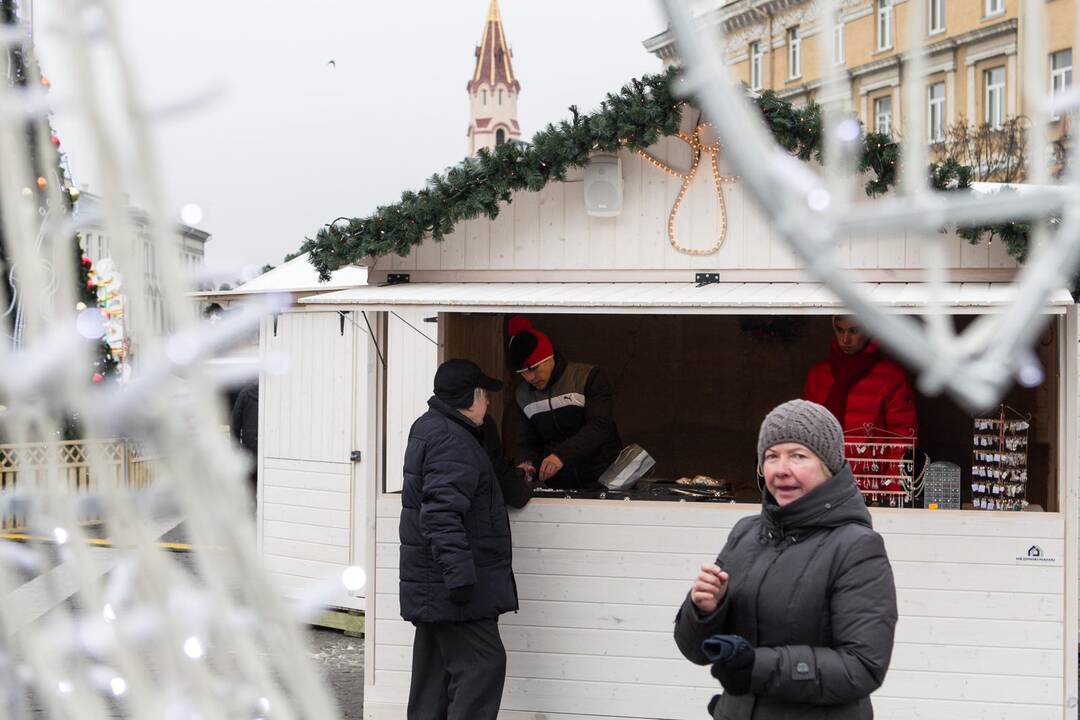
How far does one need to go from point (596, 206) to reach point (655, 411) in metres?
2.86

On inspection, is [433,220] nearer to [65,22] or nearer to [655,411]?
[655,411]

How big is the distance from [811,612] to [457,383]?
9.25ft

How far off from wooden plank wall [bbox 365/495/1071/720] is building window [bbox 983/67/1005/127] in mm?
28592

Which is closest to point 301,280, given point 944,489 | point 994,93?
point 944,489

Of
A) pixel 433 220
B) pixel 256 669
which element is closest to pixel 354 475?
pixel 433 220

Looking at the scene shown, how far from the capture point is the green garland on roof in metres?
6.17

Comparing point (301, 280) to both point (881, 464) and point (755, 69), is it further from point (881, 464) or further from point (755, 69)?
point (755, 69)

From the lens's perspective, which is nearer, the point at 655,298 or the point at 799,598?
the point at 799,598

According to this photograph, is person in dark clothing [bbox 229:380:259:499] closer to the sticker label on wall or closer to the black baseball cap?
the black baseball cap

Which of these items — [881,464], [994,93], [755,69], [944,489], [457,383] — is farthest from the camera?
[755,69]

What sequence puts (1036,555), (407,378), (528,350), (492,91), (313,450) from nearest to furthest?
1. (1036,555)
2. (528,350)
3. (407,378)
4. (313,450)
5. (492,91)

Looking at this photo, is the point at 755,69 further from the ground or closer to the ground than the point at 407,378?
further from the ground

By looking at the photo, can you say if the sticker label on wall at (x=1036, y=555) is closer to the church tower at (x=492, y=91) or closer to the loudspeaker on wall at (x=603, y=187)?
the loudspeaker on wall at (x=603, y=187)

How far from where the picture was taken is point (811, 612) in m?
3.24
